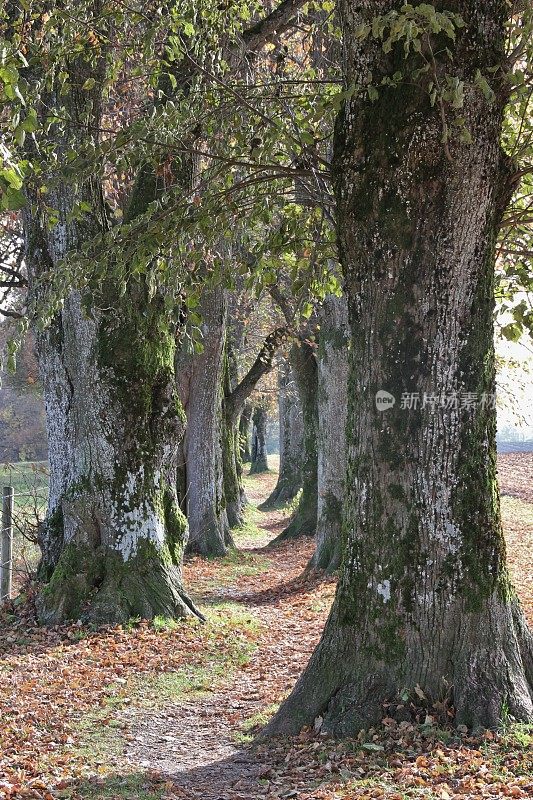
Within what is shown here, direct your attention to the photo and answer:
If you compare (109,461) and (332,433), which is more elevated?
(332,433)

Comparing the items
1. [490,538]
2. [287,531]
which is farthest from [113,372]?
[287,531]

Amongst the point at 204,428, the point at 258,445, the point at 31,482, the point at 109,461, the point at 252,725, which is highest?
the point at 258,445

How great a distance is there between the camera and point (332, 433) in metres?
13.2

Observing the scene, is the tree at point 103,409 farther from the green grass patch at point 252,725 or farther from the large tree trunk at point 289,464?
the large tree trunk at point 289,464

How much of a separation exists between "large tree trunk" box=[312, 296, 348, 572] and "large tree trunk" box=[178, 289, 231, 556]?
9.52ft

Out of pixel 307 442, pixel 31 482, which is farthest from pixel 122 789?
pixel 307 442

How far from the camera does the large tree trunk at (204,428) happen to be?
15.7m

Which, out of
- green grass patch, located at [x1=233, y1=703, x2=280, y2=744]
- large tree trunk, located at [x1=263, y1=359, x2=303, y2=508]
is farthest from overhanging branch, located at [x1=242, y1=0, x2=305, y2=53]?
large tree trunk, located at [x1=263, y1=359, x2=303, y2=508]

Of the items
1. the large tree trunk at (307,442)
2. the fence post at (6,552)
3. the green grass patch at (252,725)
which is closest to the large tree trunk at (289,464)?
the large tree trunk at (307,442)

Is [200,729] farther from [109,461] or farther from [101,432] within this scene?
[101,432]

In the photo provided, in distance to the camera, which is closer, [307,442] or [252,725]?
[252,725]

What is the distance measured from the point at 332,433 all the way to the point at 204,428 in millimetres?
3504

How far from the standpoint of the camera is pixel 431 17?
414 cm

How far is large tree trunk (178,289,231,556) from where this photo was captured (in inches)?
616
